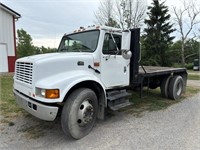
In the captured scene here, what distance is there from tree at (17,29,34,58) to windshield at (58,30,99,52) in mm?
41067

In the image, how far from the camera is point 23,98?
3969 mm

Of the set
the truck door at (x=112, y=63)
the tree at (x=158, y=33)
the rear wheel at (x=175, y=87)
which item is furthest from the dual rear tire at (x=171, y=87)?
the tree at (x=158, y=33)

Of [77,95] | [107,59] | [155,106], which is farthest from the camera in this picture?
[155,106]

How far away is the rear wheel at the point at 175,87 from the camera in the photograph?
7049mm

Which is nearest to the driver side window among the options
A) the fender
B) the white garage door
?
the fender

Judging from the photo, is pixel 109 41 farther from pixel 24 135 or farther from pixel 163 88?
pixel 163 88

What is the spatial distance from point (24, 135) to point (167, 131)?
2927 millimetres

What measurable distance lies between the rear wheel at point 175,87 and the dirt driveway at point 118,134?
165cm

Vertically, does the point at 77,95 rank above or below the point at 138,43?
below

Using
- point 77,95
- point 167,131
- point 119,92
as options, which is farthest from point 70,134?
point 167,131

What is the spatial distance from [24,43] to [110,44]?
45399 mm

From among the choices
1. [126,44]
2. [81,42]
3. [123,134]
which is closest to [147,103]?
[126,44]

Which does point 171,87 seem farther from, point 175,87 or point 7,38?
point 7,38

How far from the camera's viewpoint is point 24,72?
4031 mm
